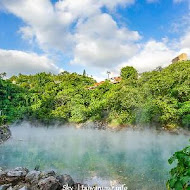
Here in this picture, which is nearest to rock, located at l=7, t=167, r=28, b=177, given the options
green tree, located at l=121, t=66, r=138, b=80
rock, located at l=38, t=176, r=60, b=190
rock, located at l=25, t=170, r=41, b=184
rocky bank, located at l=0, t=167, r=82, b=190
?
rocky bank, located at l=0, t=167, r=82, b=190

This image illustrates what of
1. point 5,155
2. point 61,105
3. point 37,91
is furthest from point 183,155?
point 37,91

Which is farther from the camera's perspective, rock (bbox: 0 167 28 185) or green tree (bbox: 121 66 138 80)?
green tree (bbox: 121 66 138 80)

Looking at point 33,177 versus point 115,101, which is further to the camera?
point 115,101

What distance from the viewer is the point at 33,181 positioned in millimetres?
5051

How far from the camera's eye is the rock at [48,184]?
4.59 meters

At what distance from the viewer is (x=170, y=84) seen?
16.5 m

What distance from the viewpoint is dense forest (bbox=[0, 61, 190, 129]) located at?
16.2m

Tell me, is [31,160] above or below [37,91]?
below

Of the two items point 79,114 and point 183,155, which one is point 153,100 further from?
point 183,155

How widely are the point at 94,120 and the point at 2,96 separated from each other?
9.48 meters

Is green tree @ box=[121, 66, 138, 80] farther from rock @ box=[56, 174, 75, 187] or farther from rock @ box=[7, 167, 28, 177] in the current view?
rock @ box=[56, 174, 75, 187]

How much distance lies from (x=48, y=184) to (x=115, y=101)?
1451 cm

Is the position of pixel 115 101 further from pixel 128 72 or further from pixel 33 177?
pixel 33 177

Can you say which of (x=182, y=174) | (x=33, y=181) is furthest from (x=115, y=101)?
(x=182, y=174)
